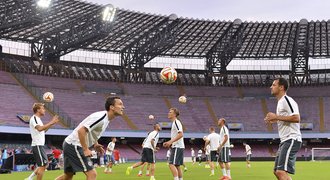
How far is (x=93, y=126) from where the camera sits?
27.3 feet

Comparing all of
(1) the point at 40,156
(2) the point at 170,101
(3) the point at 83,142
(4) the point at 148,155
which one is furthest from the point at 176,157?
(2) the point at 170,101

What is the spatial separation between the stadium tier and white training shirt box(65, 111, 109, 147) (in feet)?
150

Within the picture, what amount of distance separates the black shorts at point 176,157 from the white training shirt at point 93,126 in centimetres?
568

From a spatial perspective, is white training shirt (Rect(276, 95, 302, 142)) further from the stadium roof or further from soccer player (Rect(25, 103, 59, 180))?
the stadium roof

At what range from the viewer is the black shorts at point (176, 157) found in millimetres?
→ 14102

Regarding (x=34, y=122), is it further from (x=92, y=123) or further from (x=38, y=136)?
(x=92, y=123)

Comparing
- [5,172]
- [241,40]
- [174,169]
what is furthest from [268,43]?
[174,169]

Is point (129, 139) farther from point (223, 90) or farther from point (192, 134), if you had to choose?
point (223, 90)

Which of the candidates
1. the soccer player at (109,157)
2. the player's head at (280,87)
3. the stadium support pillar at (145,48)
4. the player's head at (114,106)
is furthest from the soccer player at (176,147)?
the stadium support pillar at (145,48)

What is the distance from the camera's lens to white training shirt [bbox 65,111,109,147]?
8.27 m

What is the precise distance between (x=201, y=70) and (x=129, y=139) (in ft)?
63.1

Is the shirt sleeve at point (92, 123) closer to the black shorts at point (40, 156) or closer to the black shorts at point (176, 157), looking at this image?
the black shorts at point (40, 156)

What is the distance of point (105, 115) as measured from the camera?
846 cm

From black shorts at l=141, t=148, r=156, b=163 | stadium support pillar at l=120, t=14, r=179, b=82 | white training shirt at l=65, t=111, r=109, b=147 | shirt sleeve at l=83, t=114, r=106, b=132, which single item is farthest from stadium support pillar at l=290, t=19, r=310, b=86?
shirt sleeve at l=83, t=114, r=106, b=132
